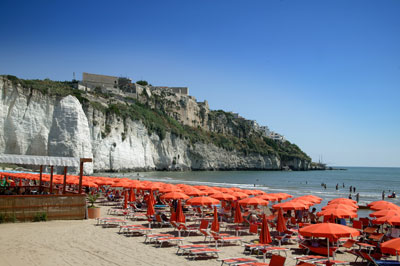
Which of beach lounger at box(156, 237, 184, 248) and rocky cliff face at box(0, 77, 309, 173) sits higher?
rocky cliff face at box(0, 77, 309, 173)

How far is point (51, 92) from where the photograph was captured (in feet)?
181

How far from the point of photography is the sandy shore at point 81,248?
916 centimetres

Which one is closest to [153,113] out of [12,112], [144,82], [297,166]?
[144,82]

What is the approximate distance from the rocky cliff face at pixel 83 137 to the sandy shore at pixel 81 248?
38771 millimetres

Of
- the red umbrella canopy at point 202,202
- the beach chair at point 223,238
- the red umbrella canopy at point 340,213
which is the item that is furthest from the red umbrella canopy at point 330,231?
the red umbrella canopy at point 202,202

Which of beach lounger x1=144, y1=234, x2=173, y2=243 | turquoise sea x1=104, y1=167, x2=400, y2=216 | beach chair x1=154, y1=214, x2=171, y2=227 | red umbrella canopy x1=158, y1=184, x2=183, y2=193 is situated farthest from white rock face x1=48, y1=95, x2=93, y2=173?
beach lounger x1=144, y1=234, x2=173, y2=243

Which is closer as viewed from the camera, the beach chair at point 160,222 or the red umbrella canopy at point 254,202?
the beach chair at point 160,222

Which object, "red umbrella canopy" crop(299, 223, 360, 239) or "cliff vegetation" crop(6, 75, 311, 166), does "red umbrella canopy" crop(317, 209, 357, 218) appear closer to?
"red umbrella canopy" crop(299, 223, 360, 239)

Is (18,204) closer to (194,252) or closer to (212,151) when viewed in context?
(194,252)

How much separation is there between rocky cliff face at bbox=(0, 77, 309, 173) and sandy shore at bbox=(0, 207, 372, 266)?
3877 cm

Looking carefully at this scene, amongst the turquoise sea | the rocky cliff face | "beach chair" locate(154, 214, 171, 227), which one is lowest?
the turquoise sea

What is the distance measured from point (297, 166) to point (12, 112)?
126 metres

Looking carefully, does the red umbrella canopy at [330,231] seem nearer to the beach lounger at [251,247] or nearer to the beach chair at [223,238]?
the beach lounger at [251,247]

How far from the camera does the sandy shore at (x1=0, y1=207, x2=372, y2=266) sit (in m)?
9.16
